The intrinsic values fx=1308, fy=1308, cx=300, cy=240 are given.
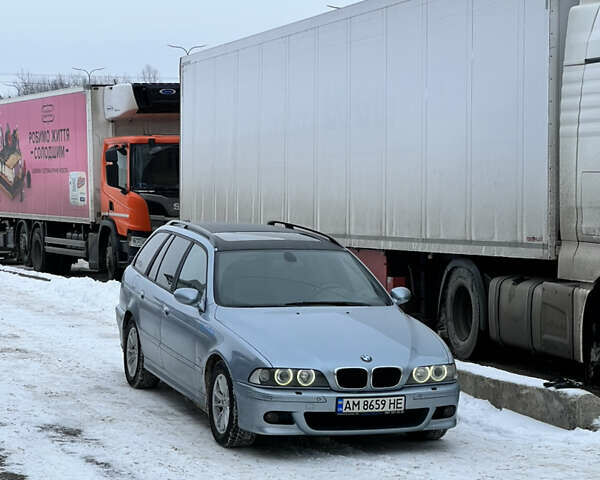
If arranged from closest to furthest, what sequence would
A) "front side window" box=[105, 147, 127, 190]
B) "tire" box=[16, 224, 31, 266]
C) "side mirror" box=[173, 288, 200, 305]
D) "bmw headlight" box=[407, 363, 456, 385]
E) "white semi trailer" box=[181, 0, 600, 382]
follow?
"bmw headlight" box=[407, 363, 456, 385] < "side mirror" box=[173, 288, 200, 305] < "white semi trailer" box=[181, 0, 600, 382] < "front side window" box=[105, 147, 127, 190] < "tire" box=[16, 224, 31, 266]

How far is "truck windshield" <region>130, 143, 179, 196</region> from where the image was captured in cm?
2303

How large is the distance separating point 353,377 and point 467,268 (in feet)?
18.5

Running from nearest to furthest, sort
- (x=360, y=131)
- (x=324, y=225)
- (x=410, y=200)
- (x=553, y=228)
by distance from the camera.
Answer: (x=553, y=228) < (x=410, y=200) < (x=360, y=131) < (x=324, y=225)

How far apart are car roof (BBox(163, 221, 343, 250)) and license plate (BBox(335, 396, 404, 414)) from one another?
2085 mm

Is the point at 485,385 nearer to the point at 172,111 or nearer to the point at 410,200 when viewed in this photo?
A: the point at 410,200

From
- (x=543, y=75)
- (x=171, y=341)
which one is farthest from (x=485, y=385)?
(x=543, y=75)

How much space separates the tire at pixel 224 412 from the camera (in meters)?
8.08

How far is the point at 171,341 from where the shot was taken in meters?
9.49

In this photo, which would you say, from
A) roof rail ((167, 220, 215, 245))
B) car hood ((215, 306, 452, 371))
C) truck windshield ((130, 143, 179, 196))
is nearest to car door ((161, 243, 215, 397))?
roof rail ((167, 220, 215, 245))

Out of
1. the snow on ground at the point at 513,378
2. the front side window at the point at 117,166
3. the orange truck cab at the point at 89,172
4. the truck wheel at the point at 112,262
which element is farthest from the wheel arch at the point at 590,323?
the truck wheel at the point at 112,262

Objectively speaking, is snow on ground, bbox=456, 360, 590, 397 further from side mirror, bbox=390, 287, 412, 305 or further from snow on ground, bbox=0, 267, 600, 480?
side mirror, bbox=390, 287, 412, 305

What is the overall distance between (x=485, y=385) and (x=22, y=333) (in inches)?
251

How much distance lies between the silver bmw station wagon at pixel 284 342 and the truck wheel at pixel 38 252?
17898 millimetres

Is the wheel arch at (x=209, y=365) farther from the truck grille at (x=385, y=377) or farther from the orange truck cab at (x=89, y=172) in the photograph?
the orange truck cab at (x=89, y=172)
